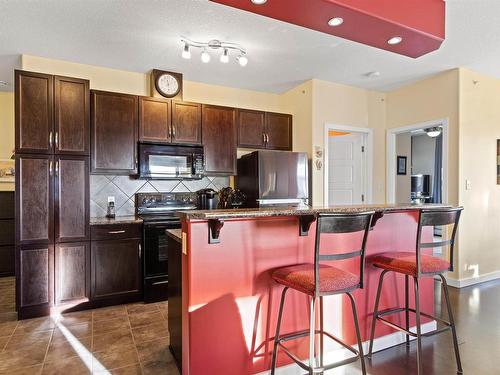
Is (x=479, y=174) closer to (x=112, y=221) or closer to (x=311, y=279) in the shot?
(x=311, y=279)

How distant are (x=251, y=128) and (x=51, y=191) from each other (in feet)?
8.28

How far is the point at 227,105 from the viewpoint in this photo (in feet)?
14.8

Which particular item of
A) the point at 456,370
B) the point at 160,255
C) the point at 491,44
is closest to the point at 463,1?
the point at 491,44

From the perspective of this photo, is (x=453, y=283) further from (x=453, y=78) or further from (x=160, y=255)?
(x=160, y=255)

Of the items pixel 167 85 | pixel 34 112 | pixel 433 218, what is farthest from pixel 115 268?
pixel 433 218

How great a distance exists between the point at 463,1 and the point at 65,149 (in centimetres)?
378

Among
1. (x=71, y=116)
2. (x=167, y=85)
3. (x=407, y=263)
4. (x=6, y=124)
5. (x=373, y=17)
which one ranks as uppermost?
(x=167, y=85)

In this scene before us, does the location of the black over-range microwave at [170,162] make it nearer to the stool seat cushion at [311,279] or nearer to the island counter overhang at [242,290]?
the island counter overhang at [242,290]

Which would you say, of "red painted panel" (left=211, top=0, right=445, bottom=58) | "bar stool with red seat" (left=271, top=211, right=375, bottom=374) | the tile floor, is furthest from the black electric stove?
"red painted panel" (left=211, top=0, right=445, bottom=58)

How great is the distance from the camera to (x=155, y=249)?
3.43 meters

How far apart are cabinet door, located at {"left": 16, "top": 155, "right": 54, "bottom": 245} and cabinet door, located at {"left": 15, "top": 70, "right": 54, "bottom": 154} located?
125 millimetres

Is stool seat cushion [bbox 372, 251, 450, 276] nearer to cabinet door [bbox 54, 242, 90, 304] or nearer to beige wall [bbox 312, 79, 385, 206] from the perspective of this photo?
beige wall [bbox 312, 79, 385, 206]

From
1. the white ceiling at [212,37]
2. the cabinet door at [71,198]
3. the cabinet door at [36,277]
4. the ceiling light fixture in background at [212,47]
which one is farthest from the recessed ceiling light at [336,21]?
the cabinet door at [36,277]

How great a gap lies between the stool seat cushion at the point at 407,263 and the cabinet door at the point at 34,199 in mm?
3050
